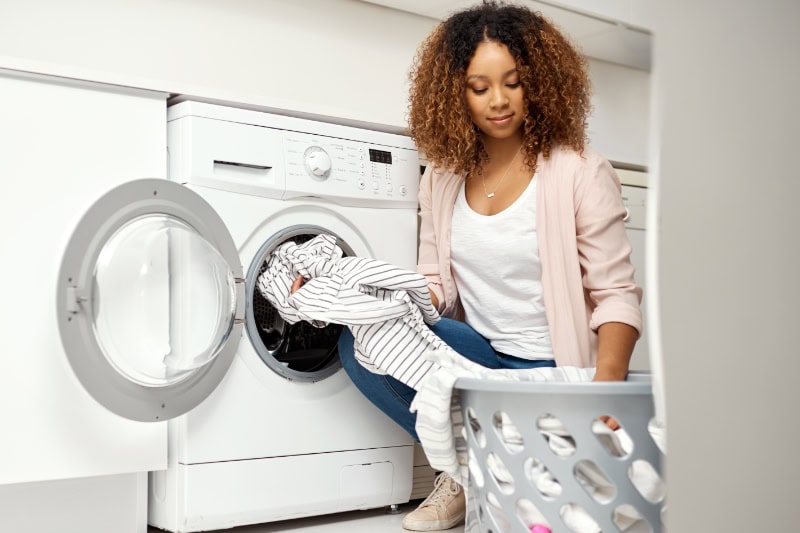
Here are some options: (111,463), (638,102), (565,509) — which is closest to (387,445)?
(111,463)

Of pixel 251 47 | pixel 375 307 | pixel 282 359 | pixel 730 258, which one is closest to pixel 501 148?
pixel 375 307

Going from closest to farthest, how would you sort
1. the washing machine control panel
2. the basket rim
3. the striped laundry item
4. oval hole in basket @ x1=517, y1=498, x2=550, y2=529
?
the basket rim < oval hole in basket @ x1=517, y1=498, x2=550, y2=529 < the striped laundry item < the washing machine control panel

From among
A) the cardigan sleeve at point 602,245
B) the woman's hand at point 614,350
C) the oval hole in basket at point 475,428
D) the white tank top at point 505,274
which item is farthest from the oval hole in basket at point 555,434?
the white tank top at point 505,274

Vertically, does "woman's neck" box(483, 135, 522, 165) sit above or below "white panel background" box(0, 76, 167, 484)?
above

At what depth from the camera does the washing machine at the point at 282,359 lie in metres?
1.57

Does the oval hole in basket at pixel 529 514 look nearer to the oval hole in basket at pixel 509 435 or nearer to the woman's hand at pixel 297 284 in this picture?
the oval hole in basket at pixel 509 435

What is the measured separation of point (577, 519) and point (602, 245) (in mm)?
661

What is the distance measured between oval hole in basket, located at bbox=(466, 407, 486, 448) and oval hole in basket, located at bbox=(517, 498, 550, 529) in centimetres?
10

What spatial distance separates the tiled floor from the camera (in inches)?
66.1

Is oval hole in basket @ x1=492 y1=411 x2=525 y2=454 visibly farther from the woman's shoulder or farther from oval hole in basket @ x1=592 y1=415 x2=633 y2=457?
the woman's shoulder

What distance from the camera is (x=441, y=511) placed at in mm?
1688

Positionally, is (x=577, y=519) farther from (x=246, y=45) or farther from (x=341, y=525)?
(x=246, y=45)

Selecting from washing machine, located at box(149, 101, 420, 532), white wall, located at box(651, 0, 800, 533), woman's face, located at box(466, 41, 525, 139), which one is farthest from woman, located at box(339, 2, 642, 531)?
white wall, located at box(651, 0, 800, 533)

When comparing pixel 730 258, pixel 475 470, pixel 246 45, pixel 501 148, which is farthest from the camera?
pixel 246 45
